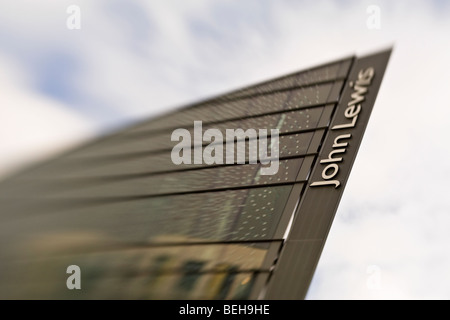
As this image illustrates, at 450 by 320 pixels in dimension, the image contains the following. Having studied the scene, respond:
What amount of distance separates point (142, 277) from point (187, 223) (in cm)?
183

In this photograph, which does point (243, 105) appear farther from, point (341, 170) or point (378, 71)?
point (341, 170)

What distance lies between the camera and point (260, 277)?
28.2 feet

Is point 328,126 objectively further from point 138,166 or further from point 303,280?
point 138,166

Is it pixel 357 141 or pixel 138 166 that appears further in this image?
pixel 138 166

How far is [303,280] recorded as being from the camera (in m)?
8.24

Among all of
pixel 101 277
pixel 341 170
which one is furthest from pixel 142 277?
pixel 341 170

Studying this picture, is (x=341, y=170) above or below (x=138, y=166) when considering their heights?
below

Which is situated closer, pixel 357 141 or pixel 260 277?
pixel 260 277

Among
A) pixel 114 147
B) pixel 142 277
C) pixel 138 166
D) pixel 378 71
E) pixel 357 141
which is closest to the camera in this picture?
pixel 142 277

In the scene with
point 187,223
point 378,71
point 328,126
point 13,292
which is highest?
point 378,71
